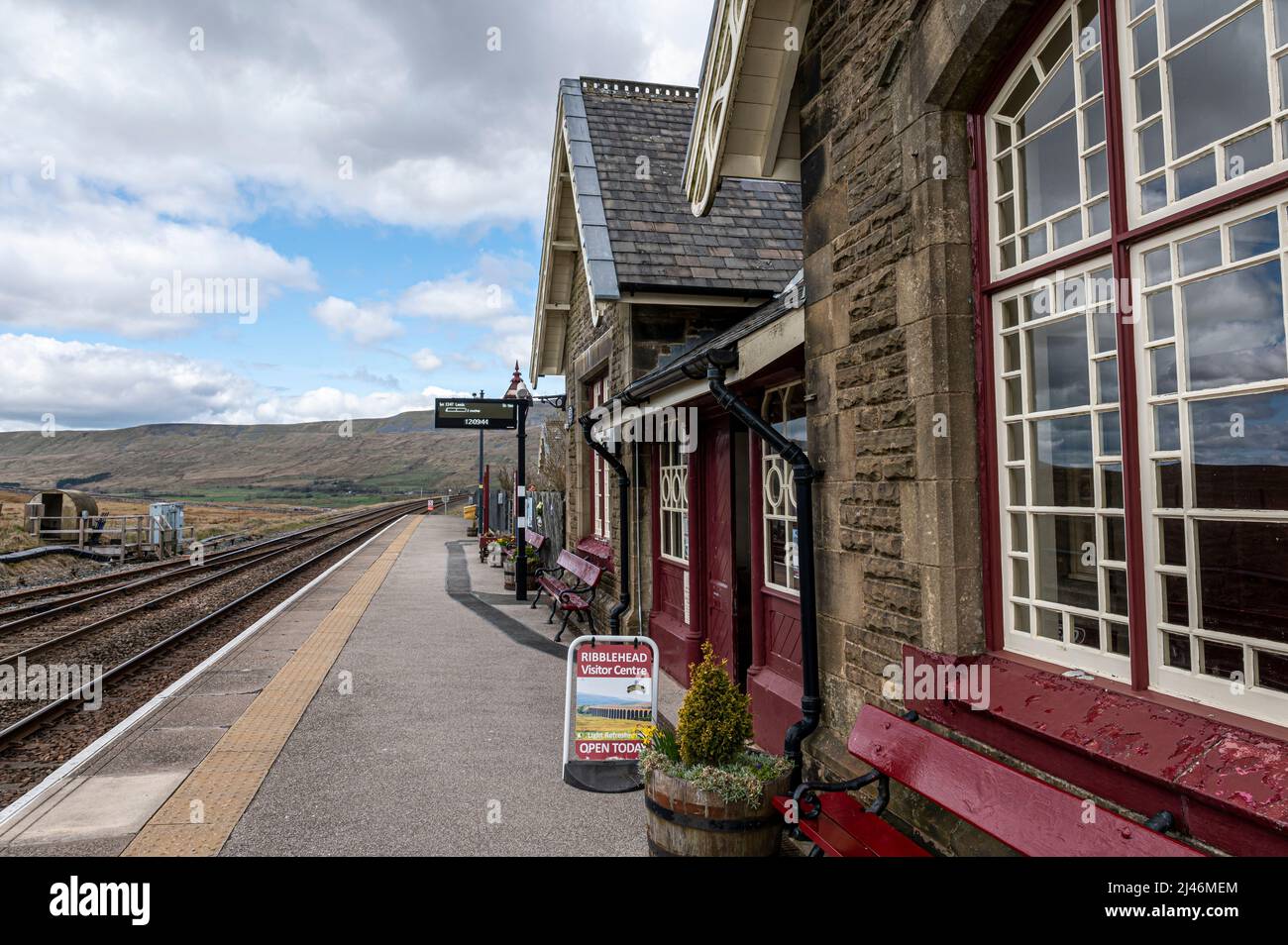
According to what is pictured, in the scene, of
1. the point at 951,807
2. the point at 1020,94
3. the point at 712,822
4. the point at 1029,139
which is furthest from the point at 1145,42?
the point at 712,822

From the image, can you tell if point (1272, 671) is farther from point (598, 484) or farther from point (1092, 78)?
point (598, 484)

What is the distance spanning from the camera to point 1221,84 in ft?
8.52

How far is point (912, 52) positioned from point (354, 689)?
7.09 metres

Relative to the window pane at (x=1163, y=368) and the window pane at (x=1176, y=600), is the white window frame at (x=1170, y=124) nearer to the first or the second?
the window pane at (x=1163, y=368)

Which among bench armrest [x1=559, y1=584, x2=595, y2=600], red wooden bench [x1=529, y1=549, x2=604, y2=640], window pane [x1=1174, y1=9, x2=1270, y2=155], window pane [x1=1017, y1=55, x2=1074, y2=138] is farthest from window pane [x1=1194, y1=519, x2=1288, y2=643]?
bench armrest [x1=559, y1=584, x2=595, y2=600]

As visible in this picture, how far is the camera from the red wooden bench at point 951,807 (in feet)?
8.32

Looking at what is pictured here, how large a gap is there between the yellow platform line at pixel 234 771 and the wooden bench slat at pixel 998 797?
3.52 m

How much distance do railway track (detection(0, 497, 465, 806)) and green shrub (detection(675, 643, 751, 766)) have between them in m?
4.96

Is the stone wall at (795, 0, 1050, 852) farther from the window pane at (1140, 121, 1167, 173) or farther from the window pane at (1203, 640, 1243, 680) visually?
the window pane at (1203, 640, 1243, 680)

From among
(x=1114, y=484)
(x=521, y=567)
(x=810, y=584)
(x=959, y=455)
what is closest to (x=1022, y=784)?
(x=1114, y=484)

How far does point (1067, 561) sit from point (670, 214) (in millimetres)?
8073

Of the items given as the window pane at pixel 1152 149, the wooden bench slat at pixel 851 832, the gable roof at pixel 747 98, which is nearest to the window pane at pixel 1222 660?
the wooden bench slat at pixel 851 832

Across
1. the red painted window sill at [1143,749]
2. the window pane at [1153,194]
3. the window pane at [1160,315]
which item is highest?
the window pane at [1153,194]

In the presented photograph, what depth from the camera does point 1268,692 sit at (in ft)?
7.97
